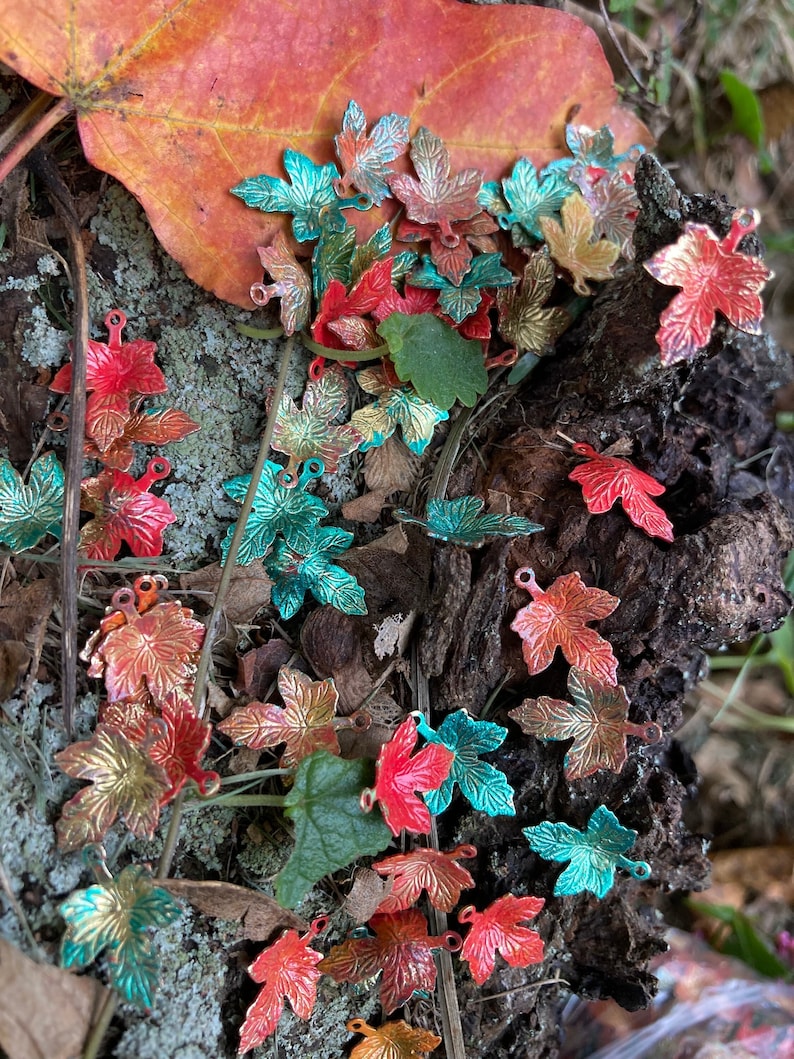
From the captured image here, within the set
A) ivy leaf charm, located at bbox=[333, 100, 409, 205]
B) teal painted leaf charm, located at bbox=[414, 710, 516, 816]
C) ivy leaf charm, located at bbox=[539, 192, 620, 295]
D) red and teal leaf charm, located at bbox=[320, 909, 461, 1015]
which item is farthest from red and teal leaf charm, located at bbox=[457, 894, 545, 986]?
ivy leaf charm, located at bbox=[333, 100, 409, 205]

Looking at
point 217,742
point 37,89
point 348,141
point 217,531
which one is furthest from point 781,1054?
point 37,89

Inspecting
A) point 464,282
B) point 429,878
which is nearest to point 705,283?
point 464,282

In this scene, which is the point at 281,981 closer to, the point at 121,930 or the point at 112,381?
the point at 121,930

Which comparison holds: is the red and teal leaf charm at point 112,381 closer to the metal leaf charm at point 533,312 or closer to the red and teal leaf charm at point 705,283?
the metal leaf charm at point 533,312

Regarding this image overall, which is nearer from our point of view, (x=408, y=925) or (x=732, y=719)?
(x=408, y=925)

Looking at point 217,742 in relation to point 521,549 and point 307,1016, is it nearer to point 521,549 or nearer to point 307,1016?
point 307,1016
